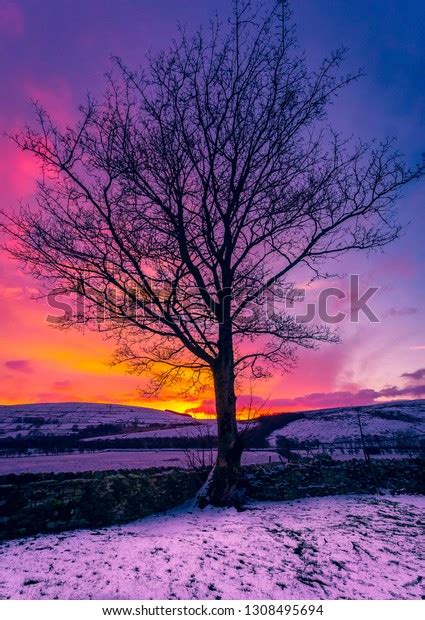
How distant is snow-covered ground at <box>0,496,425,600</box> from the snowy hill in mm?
80729

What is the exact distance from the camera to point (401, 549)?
5.11 meters

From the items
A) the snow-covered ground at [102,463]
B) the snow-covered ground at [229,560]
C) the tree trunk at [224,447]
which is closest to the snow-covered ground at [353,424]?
the snow-covered ground at [102,463]

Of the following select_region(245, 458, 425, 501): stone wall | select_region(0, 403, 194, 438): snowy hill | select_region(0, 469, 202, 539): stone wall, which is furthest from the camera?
select_region(0, 403, 194, 438): snowy hill

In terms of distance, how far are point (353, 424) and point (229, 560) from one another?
71.0m

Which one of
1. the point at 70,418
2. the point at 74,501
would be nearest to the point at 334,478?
the point at 74,501

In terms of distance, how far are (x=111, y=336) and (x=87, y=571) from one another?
549 centimetres

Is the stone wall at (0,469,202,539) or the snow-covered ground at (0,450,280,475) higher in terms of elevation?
the stone wall at (0,469,202,539)

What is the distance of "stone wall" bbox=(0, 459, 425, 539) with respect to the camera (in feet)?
24.8

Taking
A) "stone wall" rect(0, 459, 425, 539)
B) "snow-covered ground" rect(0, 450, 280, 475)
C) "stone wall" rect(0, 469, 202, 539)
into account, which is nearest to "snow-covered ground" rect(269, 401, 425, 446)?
"snow-covered ground" rect(0, 450, 280, 475)

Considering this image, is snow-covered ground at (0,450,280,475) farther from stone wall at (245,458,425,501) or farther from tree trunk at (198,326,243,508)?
tree trunk at (198,326,243,508)

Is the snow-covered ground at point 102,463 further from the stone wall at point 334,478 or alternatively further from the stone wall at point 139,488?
the stone wall at point 139,488

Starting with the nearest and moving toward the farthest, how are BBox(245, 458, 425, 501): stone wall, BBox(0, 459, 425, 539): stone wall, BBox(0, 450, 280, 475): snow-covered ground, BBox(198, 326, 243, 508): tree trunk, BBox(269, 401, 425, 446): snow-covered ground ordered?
BBox(0, 459, 425, 539): stone wall
BBox(198, 326, 243, 508): tree trunk
BBox(245, 458, 425, 501): stone wall
BBox(0, 450, 280, 475): snow-covered ground
BBox(269, 401, 425, 446): snow-covered ground
